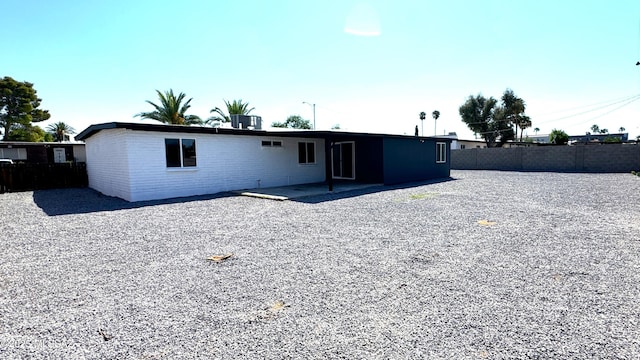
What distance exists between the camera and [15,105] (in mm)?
36062

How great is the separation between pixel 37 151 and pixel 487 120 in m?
46.9

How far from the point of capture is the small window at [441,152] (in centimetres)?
1764

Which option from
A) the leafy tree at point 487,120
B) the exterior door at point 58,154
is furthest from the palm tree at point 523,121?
the exterior door at point 58,154

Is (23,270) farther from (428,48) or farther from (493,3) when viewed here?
(428,48)

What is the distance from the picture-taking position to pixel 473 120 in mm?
41469

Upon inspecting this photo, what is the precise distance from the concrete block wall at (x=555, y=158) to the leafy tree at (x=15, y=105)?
45.7 m

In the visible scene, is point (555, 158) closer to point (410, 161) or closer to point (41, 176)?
point (410, 161)

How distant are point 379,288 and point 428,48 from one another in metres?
13.1

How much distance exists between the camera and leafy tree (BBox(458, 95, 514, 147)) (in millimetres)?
39188

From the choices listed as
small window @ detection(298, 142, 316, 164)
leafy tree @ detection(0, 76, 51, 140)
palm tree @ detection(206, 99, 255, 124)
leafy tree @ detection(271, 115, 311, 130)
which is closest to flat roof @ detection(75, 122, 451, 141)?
small window @ detection(298, 142, 316, 164)

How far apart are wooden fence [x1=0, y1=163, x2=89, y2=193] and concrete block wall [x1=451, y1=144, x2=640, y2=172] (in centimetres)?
2479

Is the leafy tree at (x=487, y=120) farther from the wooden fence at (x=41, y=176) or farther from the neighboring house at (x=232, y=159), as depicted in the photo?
the wooden fence at (x=41, y=176)

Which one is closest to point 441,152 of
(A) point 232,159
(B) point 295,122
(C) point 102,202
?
(A) point 232,159

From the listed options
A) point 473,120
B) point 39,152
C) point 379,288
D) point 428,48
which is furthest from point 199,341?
point 473,120
